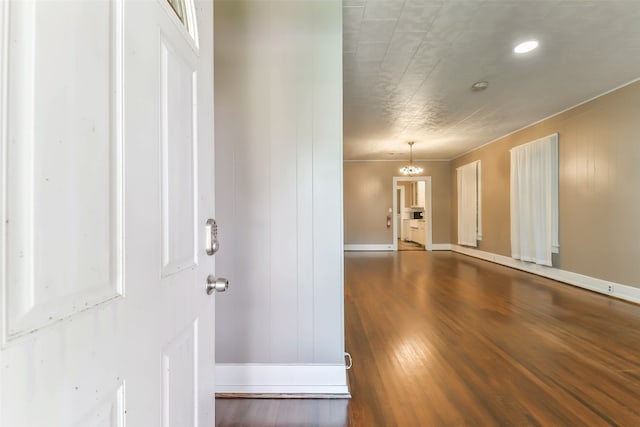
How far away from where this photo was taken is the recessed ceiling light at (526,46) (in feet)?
8.98

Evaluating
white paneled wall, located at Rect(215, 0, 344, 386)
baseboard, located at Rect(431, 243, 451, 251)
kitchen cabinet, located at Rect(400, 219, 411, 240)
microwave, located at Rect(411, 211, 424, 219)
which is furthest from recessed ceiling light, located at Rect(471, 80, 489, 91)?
kitchen cabinet, located at Rect(400, 219, 411, 240)

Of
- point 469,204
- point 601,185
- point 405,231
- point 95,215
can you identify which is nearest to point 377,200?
point 469,204

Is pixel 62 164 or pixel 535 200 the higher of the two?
pixel 535 200

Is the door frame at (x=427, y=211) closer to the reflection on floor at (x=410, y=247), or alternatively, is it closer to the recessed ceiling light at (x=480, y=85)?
the reflection on floor at (x=410, y=247)

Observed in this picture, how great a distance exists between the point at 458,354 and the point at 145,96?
258 cm

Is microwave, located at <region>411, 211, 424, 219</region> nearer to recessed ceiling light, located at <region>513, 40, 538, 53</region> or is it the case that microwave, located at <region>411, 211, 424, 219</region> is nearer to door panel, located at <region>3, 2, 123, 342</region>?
recessed ceiling light, located at <region>513, 40, 538, 53</region>

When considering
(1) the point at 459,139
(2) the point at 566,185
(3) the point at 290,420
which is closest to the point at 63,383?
(3) the point at 290,420

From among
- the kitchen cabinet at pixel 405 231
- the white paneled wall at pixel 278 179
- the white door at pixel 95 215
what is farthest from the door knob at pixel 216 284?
the kitchen cabinet at pixel 405 231

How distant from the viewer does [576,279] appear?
14.1ft

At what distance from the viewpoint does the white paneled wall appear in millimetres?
1889

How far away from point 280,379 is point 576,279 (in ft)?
15.3

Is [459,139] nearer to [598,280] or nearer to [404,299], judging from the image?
[598,280]

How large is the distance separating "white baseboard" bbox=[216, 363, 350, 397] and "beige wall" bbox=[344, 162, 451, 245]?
22.3 ft

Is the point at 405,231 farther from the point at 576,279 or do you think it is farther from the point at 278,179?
the point at 278,179
